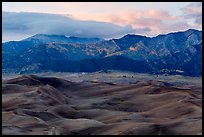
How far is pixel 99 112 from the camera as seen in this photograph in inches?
1588

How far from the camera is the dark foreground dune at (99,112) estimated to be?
2541 cm

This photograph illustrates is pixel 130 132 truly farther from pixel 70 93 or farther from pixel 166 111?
pixel 70 93

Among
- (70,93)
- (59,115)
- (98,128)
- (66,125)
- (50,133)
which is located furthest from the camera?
(70,93)

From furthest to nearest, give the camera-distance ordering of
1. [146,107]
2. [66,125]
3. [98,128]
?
[146,107]
[66,125]
[98,128]

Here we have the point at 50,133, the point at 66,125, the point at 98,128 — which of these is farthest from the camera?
the point at 66,125

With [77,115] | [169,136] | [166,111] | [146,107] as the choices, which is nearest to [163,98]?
[146,107]

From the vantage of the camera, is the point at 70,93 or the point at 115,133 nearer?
the point at 115,133

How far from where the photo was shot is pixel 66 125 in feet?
97.6

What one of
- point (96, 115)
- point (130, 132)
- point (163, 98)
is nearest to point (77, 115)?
point (96, 115)

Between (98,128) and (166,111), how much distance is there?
14.5m

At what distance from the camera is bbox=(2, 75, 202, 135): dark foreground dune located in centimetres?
2541

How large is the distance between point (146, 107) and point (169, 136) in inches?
914

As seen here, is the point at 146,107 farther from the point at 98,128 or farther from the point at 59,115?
the point at 98,128

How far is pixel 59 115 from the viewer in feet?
126
